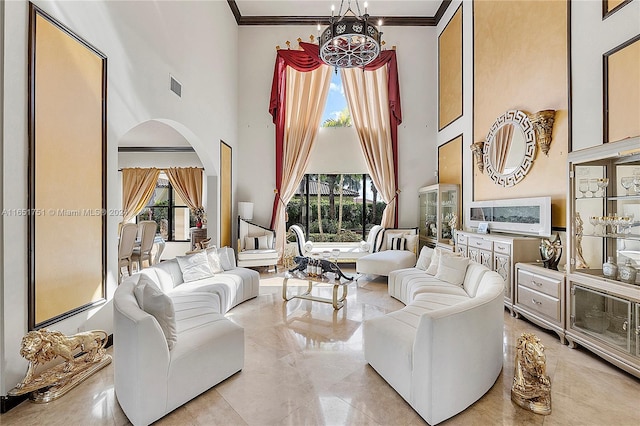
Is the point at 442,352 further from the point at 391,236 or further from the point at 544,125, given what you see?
the point at 391,236

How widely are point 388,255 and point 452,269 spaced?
6.60ft

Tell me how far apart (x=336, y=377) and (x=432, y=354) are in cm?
90

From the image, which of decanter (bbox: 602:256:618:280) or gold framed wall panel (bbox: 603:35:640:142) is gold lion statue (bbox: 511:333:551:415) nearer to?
decanter (bbox: 602:256:618:280)

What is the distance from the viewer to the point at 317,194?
24.2ft

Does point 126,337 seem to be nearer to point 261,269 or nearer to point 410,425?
point 410,425

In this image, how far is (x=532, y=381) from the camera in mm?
2066

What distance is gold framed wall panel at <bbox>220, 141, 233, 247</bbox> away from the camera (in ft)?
19.6

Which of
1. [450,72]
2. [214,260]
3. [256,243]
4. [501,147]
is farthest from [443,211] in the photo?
[214,260]

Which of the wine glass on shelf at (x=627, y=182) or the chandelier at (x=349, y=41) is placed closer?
the wine glass on shelf at (x=627, y=182)

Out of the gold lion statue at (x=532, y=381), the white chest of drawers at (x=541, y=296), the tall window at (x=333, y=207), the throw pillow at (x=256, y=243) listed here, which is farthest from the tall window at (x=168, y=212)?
the gold lion statue at (x=532, y=381)

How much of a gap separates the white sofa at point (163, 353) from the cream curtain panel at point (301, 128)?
14.1ft

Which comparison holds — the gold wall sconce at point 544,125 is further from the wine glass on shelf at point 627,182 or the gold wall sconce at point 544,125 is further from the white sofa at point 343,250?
the white sofa at point 343,250

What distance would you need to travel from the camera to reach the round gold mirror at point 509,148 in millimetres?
3982

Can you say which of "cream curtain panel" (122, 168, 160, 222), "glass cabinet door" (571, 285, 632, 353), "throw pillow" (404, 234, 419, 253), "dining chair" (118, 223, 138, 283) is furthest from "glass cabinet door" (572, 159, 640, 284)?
"cream curtain panel" (122, 168, 160, 222)
